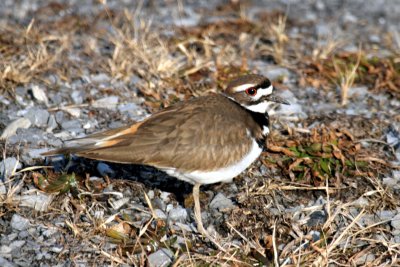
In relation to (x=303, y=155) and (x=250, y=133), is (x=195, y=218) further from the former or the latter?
(x=303, y=155)

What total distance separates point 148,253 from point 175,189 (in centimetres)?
97

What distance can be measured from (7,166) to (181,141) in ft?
4.51

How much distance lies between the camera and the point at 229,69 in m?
6.77

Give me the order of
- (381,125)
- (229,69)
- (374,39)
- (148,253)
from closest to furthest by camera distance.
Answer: (148,253)
(381,125)
(229,69)
(374,39)

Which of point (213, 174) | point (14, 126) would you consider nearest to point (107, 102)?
point (14, 126)

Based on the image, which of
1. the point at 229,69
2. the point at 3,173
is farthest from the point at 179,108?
the point at 229,69

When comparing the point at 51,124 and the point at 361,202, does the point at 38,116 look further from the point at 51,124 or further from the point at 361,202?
the point at 361,202

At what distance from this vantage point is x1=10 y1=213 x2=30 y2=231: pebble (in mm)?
4441

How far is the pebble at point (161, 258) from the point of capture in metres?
4.26

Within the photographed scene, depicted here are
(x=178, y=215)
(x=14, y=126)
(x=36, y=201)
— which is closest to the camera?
(x=36, y=201)

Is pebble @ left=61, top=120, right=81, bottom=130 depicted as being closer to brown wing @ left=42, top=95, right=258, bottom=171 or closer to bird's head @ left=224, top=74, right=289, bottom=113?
brown wing @ left=42, top=95, right=258, bottom=171

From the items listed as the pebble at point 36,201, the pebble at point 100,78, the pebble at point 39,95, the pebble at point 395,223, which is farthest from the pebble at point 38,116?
the pebble at point 395,223

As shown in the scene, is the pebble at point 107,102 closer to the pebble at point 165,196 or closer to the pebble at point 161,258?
the pebble at point 165,196

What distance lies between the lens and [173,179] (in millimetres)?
5363
